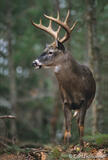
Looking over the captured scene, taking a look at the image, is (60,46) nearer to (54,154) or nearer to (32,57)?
(54,154)

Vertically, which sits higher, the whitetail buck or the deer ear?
the deer ear

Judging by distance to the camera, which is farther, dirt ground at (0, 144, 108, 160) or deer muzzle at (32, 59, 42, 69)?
deer muzzle at (32, 59, 42, 69)

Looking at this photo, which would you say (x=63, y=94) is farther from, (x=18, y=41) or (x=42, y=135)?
(x=18, y=41)

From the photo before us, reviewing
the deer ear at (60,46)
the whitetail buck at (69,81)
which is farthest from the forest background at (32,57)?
the deer ear at (60,46)

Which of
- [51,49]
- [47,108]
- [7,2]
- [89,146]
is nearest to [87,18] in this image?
[51,49]

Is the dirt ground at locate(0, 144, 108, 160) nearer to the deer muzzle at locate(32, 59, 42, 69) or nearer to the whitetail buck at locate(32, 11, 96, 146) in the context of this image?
the whitetail buck at locate(32, 11, 96, 146)

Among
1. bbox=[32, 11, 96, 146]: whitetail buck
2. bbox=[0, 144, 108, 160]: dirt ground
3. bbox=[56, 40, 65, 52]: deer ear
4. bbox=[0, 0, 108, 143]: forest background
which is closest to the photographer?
bbox=[0, 144, 108, 160]: dirt ground

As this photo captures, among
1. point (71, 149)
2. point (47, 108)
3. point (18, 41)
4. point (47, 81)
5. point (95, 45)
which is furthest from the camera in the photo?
point (47, 81)

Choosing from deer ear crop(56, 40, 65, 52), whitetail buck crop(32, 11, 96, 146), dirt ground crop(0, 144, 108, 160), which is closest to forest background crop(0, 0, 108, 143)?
whitetail buck crop(32, 11, 96, 146)

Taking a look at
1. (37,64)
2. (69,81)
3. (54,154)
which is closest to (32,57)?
(37,64)

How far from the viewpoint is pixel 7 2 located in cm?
2511

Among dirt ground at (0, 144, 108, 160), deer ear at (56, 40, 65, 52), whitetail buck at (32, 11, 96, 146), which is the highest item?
deer ear at (56, 40, 65, 52)

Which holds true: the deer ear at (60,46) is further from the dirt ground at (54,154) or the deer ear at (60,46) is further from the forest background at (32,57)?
the forest background at (32,57)

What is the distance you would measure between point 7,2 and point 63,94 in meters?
18.8
